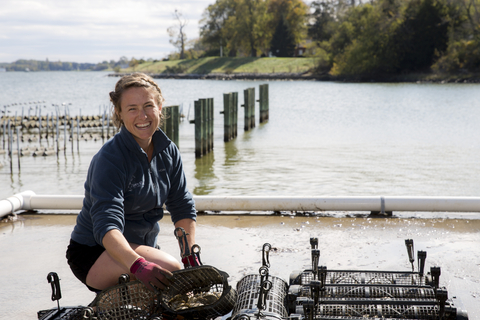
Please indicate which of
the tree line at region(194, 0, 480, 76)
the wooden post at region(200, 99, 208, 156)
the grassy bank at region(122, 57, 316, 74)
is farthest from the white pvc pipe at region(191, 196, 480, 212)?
the grassy bank at region(122, 57, 316, 74)

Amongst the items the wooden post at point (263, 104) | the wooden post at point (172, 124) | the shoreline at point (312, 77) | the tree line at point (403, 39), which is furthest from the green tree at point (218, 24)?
the wooden post at point (172, 124)

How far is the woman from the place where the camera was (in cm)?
254

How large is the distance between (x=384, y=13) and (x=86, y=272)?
232 ft

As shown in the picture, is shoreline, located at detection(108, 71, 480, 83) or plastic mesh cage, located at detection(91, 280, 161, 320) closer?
plastic mesh cage, located at detection(91, 280, 161, 320)

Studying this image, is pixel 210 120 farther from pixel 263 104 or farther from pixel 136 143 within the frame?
pixel 136 143

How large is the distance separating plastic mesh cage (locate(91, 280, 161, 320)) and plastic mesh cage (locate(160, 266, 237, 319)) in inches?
3.5

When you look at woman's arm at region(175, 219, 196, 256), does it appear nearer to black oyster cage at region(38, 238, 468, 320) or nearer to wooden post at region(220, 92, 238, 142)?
black oyster cage at region(38, 238, 468, 320)

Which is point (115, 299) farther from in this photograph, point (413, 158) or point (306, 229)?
point (413, 158)

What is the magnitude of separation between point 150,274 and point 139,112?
89 centimetres

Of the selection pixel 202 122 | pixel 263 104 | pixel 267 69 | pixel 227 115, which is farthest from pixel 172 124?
pixel 267 69

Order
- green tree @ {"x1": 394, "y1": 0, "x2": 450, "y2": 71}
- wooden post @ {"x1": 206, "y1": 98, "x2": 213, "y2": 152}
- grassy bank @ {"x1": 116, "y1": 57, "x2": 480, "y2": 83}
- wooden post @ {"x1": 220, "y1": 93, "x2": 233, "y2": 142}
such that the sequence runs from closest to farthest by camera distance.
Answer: wooden post @ {"x1": 206, "y1": 98, "x2": 213, "y2": 152}, wooden post @ {"x1": 220, "y1": 93, "x2": 233, "y2": 142}, grassy bank @ {"x1": 116, "y1": 57, "x2": 480, "y2": 83}, green tree @ {"x1": 394, "y1": 0, "x2": 450, "y2": 71}

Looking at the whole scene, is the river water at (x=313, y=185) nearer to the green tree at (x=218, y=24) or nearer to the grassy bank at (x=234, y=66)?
the grassy bank at (x=234, y=66)

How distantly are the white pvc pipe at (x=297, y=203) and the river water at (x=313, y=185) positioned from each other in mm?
158

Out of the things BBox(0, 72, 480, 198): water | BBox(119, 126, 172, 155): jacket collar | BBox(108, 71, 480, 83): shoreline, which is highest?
BBox(108, 71, 480, 83): shoreline
